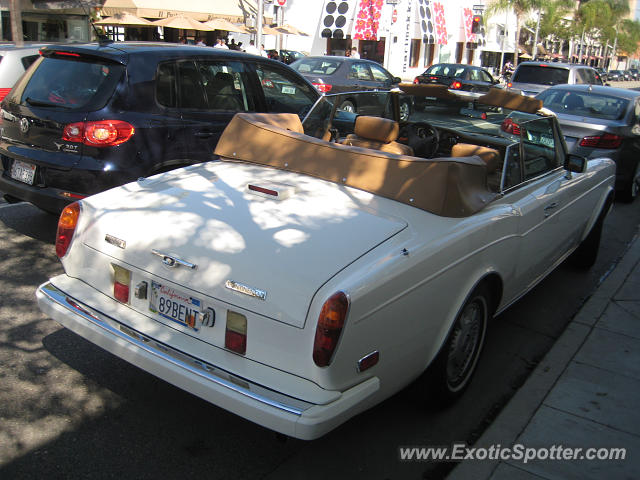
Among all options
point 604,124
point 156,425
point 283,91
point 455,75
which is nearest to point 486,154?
point 156,425

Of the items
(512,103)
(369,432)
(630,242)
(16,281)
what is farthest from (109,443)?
(630,242)

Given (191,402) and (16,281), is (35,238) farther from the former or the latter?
(191,402)

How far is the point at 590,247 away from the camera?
6176 mm

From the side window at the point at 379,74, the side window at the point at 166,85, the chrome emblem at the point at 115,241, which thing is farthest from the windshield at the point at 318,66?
the chrome emblem at the point at 115,241

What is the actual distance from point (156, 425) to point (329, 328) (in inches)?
50.2

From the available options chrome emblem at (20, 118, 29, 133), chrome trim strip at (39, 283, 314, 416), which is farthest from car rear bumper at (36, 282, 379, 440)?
chrome emblem at (20, 118, 29, 133)

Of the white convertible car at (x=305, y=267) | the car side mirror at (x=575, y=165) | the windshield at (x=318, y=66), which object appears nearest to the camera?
the white convertible car at (x=305, y=267)

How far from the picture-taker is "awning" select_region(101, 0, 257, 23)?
73.4 ft

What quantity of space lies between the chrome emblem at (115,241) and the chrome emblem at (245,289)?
693 mm

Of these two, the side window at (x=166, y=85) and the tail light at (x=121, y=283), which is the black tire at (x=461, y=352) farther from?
the side window at (x=166, y=85)

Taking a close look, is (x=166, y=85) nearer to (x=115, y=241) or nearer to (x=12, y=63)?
(x=115, y=241)

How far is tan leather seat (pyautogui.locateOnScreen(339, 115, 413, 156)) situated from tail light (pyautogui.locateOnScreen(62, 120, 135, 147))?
6.29 feet

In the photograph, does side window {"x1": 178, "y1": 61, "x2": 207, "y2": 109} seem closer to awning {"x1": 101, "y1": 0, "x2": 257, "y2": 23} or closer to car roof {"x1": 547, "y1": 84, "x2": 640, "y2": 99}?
car roof {"x1": 547, "y1": 84, "x2": 640, "y2": 99}

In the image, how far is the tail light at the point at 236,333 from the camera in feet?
9.33
